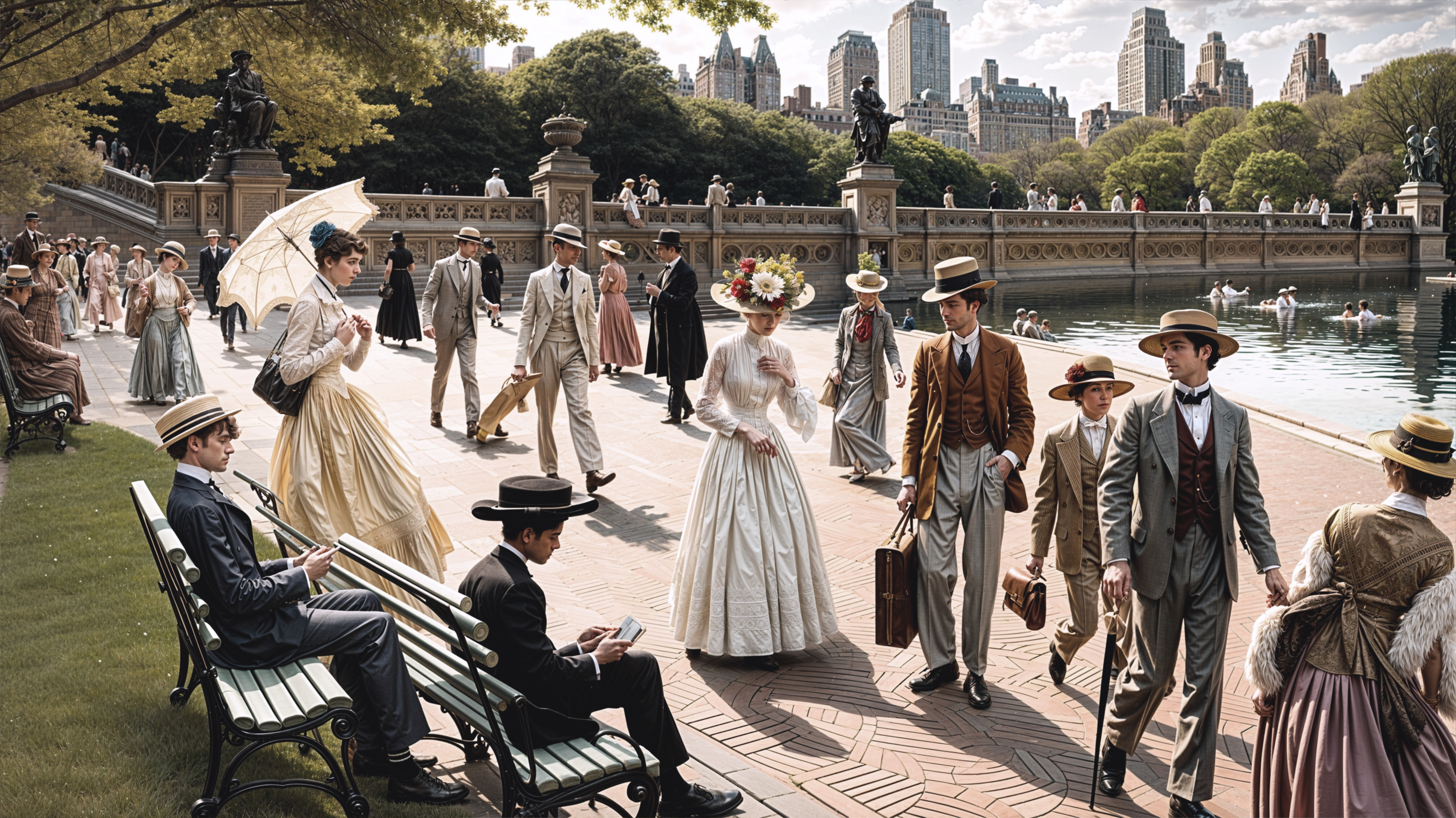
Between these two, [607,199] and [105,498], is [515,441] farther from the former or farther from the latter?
[607,199]

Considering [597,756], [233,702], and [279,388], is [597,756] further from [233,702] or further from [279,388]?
[279,388]

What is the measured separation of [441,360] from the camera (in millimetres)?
11930

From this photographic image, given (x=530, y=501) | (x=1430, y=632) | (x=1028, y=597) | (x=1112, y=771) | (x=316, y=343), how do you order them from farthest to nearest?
(x=316, y=343), (x=1028, y=597), (x=1112, y=771), (x=530, y=501), (x=1430, y=632)

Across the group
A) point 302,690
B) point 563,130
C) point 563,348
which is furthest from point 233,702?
point 563,130

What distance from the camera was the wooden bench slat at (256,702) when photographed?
3.42m

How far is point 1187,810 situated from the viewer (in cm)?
405

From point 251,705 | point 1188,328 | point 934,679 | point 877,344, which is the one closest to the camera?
point 251,705

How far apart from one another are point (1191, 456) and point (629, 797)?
2499 millimetres

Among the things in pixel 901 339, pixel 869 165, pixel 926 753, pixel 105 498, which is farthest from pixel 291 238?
pixel 869 165

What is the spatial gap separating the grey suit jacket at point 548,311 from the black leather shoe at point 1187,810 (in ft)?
19.7

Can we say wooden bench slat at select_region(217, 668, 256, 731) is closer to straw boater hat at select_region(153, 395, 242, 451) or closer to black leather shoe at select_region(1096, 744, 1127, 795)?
straw boater hat at select_region(153, 395, 242, 451)

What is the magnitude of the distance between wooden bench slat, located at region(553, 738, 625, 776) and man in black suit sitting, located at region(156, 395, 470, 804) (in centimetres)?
60

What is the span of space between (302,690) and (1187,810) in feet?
10.8

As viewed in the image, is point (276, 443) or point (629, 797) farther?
point (276, 443)
